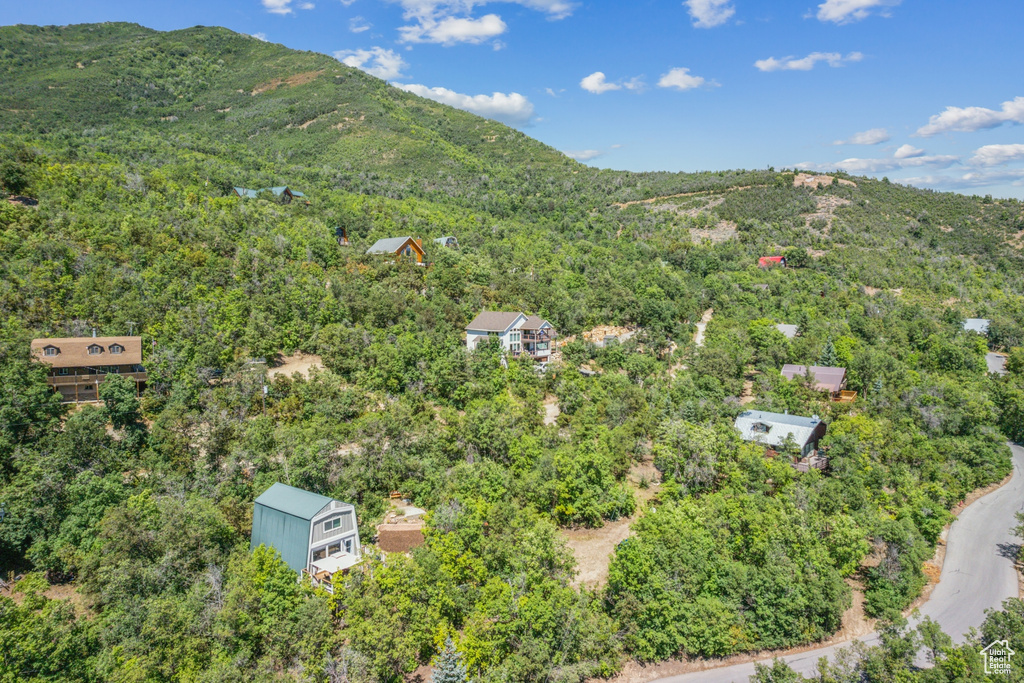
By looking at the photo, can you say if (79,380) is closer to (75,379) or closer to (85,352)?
(75,379)

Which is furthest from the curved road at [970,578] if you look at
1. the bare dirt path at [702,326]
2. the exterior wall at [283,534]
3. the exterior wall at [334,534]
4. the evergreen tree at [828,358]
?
the bare dirt path at [702,326]

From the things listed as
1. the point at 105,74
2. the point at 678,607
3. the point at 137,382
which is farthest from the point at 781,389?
the point at 105,74

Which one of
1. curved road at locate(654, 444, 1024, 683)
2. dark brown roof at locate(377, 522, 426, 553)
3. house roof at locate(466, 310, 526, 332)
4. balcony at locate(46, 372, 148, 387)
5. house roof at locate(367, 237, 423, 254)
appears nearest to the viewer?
curved road at locate(654, 444, 1024, 683)

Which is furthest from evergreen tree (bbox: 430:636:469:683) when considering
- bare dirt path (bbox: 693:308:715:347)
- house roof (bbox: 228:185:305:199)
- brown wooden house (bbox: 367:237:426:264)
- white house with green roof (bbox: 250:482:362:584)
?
house roof (bbox: 228:185:305:199)

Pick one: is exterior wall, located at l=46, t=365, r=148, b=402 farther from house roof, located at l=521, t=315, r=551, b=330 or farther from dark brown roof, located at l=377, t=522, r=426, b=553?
house roof, located at l=521, t=315, r=551, b=330

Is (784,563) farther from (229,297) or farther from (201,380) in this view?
(229,297)
